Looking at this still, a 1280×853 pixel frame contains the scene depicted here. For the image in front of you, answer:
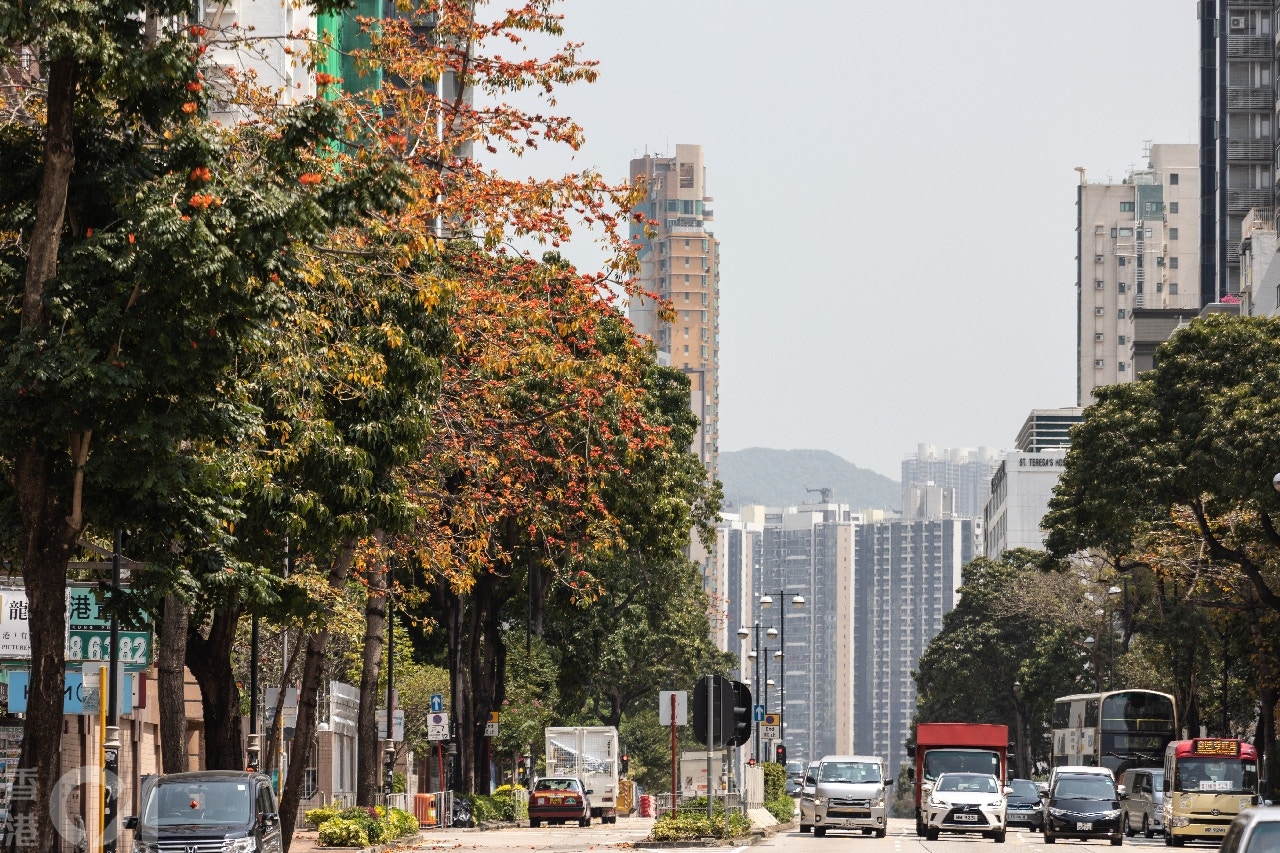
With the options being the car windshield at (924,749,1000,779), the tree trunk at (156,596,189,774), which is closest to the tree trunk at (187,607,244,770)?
the tree trunk at (156,596,189,774)

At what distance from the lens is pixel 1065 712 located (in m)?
59.1

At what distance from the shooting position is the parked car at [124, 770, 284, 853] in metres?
21.1

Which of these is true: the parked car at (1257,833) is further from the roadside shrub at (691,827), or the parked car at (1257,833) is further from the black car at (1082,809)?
the black car at (1082,809)

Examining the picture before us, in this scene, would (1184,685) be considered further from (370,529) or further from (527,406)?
(370,529)

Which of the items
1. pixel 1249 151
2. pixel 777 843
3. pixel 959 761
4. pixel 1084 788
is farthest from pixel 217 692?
pixel 1249 151

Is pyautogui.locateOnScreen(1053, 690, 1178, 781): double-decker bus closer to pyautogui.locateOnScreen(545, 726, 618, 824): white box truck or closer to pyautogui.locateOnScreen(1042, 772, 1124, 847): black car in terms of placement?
pyautogui.locateOnScreen(1042, 772, 1124, 847): black car

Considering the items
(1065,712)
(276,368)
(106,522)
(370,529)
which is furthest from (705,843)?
(1065,712)

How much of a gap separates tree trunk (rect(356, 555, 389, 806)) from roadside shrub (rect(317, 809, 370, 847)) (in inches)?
101

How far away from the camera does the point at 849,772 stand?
42.0 metres

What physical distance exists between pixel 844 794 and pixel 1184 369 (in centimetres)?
1518

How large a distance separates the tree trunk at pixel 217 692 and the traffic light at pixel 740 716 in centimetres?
1069

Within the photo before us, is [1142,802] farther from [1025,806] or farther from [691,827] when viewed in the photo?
[691,827]

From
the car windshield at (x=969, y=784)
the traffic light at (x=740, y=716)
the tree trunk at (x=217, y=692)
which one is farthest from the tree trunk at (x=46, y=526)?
the car windshield at (x=969, y=784)

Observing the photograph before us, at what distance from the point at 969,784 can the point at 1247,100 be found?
291 ft
